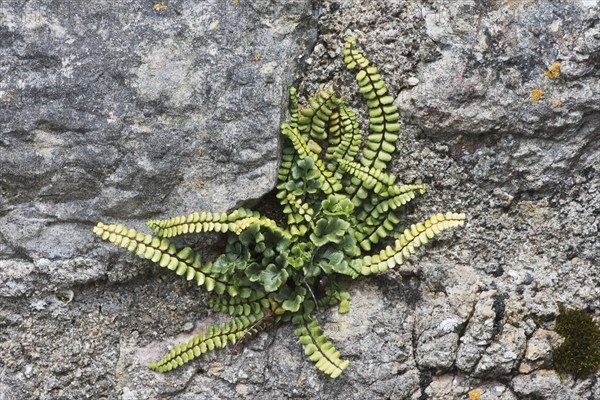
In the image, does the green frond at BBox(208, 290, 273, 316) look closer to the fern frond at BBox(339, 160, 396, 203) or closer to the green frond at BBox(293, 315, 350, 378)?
the green frond at BBox(293, 315, 350, 378)

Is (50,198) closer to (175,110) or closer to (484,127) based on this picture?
(175,110)

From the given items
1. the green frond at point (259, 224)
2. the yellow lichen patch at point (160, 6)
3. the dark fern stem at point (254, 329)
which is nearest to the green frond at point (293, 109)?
the green frond at point (259, 224)

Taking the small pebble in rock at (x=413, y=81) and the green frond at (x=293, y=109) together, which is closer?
the small pebble in rock at (x=413, y=81)

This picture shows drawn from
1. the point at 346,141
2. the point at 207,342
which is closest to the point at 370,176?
the point at 346,141

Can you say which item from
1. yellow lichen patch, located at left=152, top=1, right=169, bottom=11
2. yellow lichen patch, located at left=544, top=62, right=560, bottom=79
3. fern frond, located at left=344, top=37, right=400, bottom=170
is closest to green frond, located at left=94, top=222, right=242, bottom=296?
fern frond, located at left=344, top=37, right=400, bottom=170

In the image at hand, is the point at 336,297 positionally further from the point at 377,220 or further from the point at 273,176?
the point at 273,176

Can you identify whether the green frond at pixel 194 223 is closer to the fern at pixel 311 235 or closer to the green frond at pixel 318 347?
the fern at pixel 311 235

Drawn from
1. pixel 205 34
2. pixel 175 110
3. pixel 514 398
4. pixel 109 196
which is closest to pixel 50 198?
pixel 109 196
